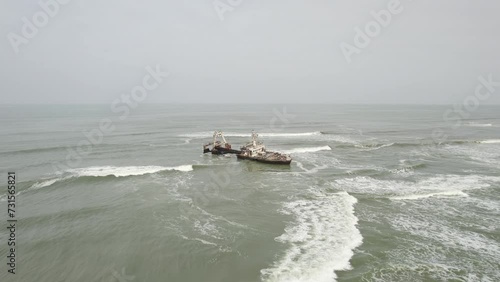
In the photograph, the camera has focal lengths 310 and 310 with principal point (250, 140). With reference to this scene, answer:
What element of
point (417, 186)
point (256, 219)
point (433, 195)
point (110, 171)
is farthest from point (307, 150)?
point (256, 219)

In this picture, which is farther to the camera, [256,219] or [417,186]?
[417,186]

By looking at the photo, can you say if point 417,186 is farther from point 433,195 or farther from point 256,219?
point 256,219

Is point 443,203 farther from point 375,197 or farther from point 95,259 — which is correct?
point 95,259

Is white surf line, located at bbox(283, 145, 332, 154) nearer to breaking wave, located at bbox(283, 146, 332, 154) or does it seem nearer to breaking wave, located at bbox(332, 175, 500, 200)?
breaking wave, located at bbox(283, 146, 332, 154)

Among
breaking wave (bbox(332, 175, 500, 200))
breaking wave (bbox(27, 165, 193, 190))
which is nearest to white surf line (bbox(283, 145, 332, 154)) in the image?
breaking wave (bbox(332, 175, 500, 200))

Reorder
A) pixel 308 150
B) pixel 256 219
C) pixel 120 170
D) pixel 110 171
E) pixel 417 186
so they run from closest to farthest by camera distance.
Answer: pixel 256 219
pixel 417 186
pixel 110 171
pixel 120 170
pixel 308 150

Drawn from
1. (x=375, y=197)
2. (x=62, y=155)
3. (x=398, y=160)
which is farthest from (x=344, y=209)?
(x=62, y=155)

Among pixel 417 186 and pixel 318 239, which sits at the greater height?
pixel 417 186

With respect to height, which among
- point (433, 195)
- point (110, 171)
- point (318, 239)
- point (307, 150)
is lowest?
point (318, 239)
